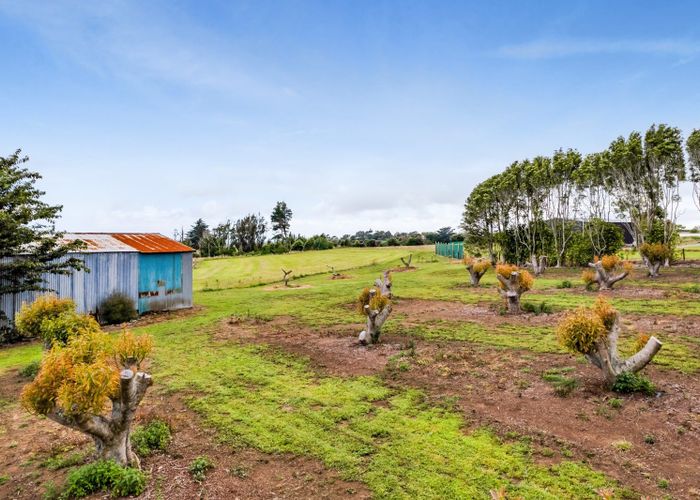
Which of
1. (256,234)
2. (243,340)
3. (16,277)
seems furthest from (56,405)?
(256,234)

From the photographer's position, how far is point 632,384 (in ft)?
24.3

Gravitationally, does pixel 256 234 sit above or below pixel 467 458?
above

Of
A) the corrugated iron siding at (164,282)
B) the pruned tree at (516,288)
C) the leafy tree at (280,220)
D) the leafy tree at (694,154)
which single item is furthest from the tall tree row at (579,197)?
the leafy tree at (280,220)

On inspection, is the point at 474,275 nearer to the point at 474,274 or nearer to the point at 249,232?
the point at 474,274

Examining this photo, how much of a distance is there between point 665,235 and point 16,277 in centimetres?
3444

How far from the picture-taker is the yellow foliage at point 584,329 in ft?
24.7

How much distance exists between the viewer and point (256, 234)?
9112 cm

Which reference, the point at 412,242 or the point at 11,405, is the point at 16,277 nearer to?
the point at 11,405

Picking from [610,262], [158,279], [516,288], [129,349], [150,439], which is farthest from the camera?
[158,279]

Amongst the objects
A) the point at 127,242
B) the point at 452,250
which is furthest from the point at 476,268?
the point at 452,250

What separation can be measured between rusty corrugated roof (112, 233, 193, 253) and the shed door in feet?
0.85

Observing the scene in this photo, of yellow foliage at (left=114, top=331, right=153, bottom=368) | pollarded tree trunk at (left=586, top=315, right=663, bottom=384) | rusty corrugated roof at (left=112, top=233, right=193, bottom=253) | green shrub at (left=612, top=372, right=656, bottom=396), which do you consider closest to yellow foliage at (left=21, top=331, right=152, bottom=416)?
yellow foliage at (left=114, top=331, right=153, bottom=368)

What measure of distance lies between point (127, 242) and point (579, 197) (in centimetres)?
3042

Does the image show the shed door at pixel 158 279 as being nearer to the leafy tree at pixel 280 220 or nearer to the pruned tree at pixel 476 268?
the pruned tree at pixel 476 268
